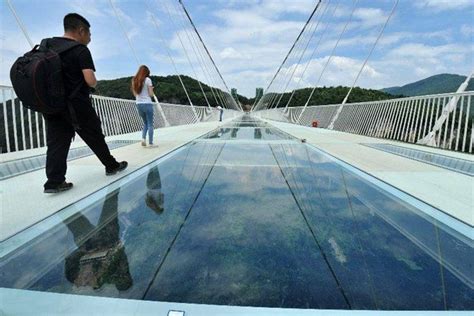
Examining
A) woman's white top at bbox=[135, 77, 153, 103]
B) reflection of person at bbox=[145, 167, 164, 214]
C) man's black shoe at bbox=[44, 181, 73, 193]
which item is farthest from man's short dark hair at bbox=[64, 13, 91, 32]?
woman's white top at bbox=[135, 77, 153, 103]

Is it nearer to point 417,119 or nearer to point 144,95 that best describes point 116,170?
point 144,95

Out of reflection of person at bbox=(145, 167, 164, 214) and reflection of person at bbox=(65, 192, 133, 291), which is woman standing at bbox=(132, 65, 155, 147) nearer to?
reflection of person at bbox=(145, 167, 164, 214)

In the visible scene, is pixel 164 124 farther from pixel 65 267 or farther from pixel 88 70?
pixel 65 267

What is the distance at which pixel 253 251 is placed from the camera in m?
1.32

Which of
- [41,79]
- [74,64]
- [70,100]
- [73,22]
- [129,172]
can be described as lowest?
[129,172]

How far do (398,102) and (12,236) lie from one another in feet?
23.1

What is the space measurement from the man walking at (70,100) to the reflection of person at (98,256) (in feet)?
2.24

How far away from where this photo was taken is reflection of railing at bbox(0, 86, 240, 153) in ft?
12.9

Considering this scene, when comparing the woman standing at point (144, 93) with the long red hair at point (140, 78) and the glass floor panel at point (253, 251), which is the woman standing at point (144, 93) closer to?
the long red hair at point (140, 78)

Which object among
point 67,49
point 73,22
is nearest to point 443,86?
point 73,22

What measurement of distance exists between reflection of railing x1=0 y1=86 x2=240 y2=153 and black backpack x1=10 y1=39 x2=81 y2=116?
2.37 m

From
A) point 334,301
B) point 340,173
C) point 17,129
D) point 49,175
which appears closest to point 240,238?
point 334,301

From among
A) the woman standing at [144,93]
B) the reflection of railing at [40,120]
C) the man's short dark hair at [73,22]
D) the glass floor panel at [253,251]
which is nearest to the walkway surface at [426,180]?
the glass floor panel at [253,251]

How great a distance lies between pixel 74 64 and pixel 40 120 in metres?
3.04
